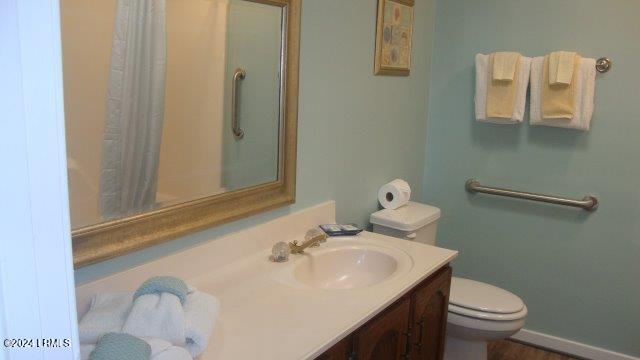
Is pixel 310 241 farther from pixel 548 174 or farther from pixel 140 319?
pixel 548 174

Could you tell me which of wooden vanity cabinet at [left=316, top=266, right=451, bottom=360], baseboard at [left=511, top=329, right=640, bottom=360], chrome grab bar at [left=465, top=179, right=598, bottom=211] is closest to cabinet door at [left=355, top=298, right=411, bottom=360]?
wooden vanity cabinet at [left=316, top=266, right=451, bottom=360]

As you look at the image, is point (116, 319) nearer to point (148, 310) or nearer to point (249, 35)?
point (148, 310)

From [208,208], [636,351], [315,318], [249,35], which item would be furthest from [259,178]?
[636,351]

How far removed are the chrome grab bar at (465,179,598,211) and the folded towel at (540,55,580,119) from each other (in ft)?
1.34

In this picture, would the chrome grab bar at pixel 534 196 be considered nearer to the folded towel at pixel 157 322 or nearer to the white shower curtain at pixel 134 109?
the white shower curtain at pixel 134 109

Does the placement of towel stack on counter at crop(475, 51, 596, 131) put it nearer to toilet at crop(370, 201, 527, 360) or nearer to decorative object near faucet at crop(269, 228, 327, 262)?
toilet at crop(370, 201, 527, 360)

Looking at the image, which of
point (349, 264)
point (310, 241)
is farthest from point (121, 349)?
point (349, 264)

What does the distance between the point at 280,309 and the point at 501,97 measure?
170 cm

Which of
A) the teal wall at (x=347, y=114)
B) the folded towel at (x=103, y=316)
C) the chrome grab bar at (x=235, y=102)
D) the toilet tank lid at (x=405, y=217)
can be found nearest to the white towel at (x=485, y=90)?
the teal wall at (x=347, y=114)

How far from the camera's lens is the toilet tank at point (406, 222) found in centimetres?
227

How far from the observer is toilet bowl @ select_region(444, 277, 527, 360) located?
2209 mm

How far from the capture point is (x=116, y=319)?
112 cm

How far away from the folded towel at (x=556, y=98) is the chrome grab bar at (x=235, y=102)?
4.93 feet

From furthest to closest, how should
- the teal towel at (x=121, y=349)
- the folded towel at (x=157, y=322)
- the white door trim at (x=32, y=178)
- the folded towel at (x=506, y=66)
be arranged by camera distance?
the folded towel at (x=506, y=66) → the folded towel at (x=157, y=322) → the teal towel at (x=121, y=349) → the white door trim at (x=32, y=178)
